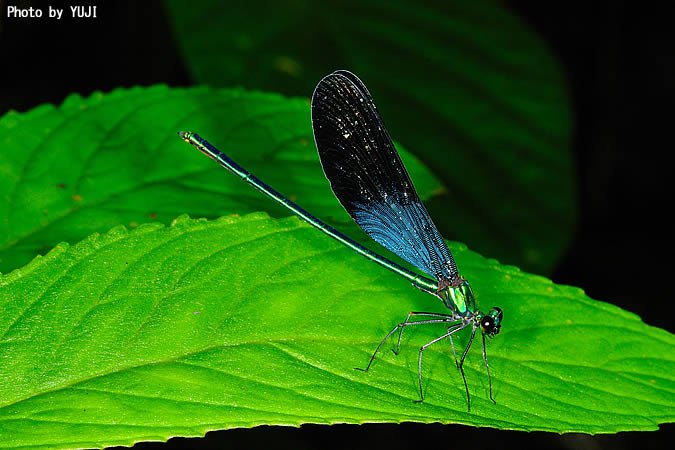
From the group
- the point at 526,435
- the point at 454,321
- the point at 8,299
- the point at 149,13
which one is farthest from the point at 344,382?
the point at 149,13

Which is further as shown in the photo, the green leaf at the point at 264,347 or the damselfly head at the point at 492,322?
the damselfly head at the point at 492,322

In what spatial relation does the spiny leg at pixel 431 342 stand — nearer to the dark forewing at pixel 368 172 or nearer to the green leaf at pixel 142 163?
the dark forewing at pixel 368 172

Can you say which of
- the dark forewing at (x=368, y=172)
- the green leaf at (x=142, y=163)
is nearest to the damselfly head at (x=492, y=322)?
the dark forewing at (x=368, y=172)

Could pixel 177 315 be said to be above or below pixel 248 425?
above

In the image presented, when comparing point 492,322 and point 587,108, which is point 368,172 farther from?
point 587,108

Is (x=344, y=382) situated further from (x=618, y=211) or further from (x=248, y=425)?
(x=618, y=211)

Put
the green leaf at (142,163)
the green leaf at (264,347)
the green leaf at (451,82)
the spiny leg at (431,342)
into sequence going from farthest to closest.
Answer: the green leaf at (451,82) < the green leaf at (142,163) < the spiny leg at (431,342) < the green leaf at (264,347)
